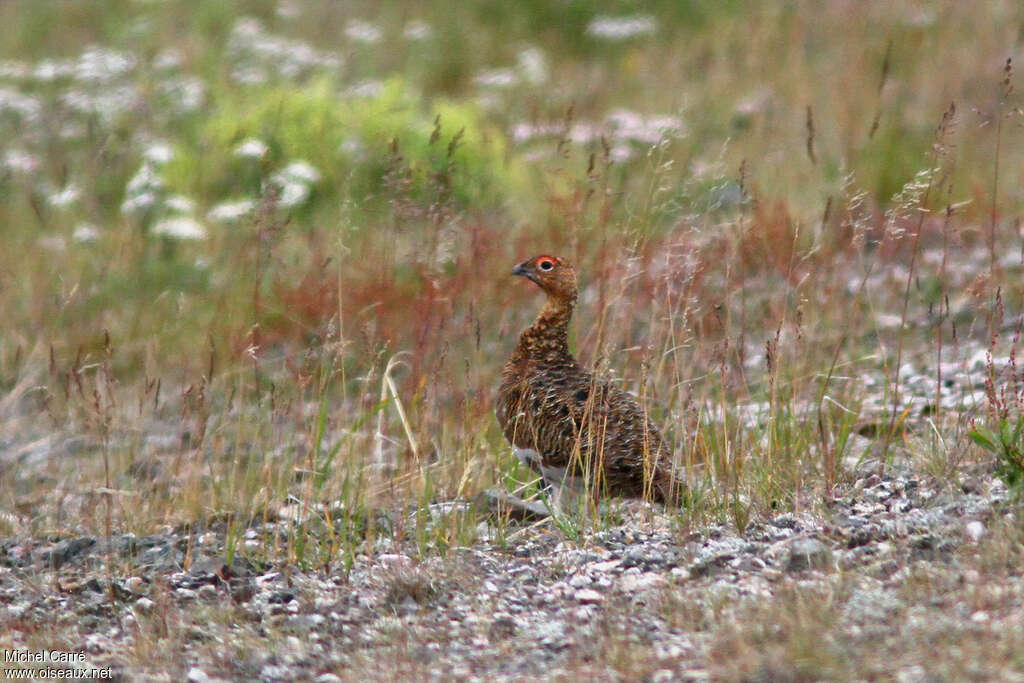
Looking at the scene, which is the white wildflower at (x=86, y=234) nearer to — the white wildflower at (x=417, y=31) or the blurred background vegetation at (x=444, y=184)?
the blurred background vegetation at (x=444, y=184)

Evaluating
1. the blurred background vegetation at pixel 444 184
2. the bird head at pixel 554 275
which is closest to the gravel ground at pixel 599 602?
the blurred background vegetation at pixel 444 184

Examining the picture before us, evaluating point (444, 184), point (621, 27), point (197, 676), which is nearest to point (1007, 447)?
point (444, 184)

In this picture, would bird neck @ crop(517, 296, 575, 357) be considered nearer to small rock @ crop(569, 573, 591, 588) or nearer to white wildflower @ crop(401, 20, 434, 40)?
small rock @ crop(569, 573, 591, 588)

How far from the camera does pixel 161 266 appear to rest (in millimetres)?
9055

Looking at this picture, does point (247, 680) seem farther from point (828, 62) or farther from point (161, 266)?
point (828, 62)

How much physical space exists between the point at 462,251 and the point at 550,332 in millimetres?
2217

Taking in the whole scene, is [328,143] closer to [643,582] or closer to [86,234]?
[86,234]

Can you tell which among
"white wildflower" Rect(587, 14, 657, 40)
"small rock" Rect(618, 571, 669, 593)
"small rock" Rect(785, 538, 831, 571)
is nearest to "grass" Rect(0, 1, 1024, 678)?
"white wildflower" Rect(587, 14, 657, 40)

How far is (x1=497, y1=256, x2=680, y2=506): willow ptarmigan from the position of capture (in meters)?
4.92

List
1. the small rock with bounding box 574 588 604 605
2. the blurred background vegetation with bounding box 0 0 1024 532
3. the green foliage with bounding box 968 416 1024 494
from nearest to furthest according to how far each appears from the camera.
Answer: the small rock with bounding box 574 588 604 605
the green foliage with bounding box 968 416 1024 494
the blurred background vegetation with bounding box 0 0 1024 532

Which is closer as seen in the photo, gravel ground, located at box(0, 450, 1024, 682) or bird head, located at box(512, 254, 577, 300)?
gravel ground, located at box(0, 450, 1024, 682)

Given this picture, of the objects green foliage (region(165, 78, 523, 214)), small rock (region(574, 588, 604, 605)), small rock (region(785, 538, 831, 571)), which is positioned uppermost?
green foliage (region(165, 78, 523, 214))

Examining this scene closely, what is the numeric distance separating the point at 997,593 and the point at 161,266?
676 centimetres

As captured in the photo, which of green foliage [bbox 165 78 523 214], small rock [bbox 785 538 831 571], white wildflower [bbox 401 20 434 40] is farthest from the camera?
white wildflower [bbox 401 20 434 40]
